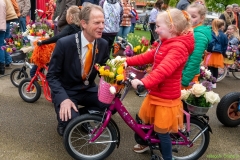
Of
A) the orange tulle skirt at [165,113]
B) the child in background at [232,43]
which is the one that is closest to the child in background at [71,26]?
the orange tulle skirt at [165,113]

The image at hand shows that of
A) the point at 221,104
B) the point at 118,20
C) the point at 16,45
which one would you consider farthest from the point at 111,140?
the point at 118,20

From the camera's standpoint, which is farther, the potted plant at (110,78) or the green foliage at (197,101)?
the green foliage at (197,101)

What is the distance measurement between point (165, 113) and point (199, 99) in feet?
1.88

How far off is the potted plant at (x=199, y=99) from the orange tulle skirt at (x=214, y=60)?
3194mm

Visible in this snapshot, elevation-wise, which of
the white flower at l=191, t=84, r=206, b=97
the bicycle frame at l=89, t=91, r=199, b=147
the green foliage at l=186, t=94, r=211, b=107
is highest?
the white flower at l=191, t=84, r=206, b=97

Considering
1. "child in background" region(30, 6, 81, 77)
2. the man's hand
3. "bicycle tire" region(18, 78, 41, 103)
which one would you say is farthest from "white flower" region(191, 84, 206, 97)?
"bicycle tire" region(18, 78, 41, 103)

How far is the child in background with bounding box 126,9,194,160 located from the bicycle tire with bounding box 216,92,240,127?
1.51 meters

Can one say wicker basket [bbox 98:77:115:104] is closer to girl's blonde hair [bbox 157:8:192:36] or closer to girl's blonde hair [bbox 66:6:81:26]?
girl's blonde hair [bbox 157:8:192:36]

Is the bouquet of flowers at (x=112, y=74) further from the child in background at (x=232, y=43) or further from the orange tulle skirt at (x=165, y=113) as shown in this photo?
the child in background at (x=232, y=43)

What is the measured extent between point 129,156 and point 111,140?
0.47 m

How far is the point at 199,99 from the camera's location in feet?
10.4

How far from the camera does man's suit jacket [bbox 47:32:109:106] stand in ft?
10.2

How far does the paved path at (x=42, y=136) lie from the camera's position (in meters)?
3.33

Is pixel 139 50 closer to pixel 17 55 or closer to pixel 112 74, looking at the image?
pixel 17 55
